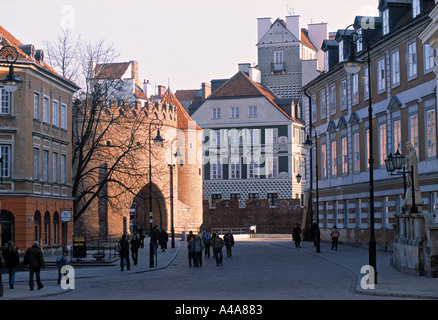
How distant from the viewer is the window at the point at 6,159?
142 ft

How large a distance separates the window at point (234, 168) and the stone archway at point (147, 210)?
10865 mm

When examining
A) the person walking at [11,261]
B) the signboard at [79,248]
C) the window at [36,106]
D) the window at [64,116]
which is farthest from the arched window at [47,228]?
the person walking at [11,261]

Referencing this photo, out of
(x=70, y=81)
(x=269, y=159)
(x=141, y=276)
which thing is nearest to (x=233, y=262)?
(x=141, y=276)

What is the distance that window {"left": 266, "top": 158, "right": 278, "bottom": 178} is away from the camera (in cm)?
9194

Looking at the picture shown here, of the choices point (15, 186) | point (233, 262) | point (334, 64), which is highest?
point (334, 64)

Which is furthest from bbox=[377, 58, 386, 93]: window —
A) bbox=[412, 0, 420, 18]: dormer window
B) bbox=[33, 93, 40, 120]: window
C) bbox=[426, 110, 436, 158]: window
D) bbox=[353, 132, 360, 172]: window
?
bbox=[33, 93, 40, 120]: window

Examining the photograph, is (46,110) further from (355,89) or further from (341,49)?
(341,49)

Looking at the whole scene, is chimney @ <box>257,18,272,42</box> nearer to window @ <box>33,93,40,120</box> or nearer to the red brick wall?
the red brick wall

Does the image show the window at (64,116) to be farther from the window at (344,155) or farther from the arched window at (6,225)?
the window at (344,155)

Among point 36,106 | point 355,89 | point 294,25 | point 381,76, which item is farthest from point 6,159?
point 294,25

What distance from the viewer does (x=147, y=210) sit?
83.8 meters
